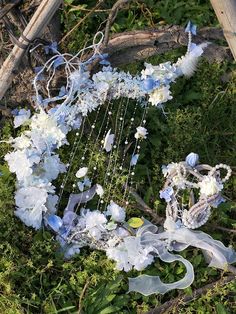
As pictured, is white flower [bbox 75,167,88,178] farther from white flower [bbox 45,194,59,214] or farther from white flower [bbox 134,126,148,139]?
white flower [bbox 134,126,148,139]

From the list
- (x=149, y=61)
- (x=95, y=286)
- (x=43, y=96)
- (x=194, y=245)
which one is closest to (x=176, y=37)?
(x=149, y=61)

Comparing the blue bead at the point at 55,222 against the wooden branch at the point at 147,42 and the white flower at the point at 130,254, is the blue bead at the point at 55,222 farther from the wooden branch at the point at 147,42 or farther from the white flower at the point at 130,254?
the wooden branch at the point at 147,42

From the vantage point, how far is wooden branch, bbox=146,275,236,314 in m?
2.64

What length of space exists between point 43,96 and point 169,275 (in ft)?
3.11

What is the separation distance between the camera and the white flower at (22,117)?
2805mm

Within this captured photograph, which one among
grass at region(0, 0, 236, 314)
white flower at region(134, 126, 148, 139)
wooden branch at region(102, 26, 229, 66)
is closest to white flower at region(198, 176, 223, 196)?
grass at region(0, 0, 236, 314)

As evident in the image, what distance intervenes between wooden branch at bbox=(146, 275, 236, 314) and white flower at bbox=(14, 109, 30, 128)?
0.99 meters

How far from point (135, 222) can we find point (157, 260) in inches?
8.2

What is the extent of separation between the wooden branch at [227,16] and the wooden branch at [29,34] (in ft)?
2.15

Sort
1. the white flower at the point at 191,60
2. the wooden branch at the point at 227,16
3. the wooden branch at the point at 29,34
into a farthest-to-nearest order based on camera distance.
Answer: the white flower at the point at 191,60, the wooden branch at the point at 227,16, the wooden branch at the point at 29,34

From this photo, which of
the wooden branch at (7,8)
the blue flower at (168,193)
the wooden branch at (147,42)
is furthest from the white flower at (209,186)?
the wooden branch at (7,8)

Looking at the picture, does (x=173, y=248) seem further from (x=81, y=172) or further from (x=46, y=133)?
(x=46, y=133)

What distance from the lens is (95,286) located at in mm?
2678

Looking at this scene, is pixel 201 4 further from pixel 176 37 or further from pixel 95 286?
pixel 95 286
